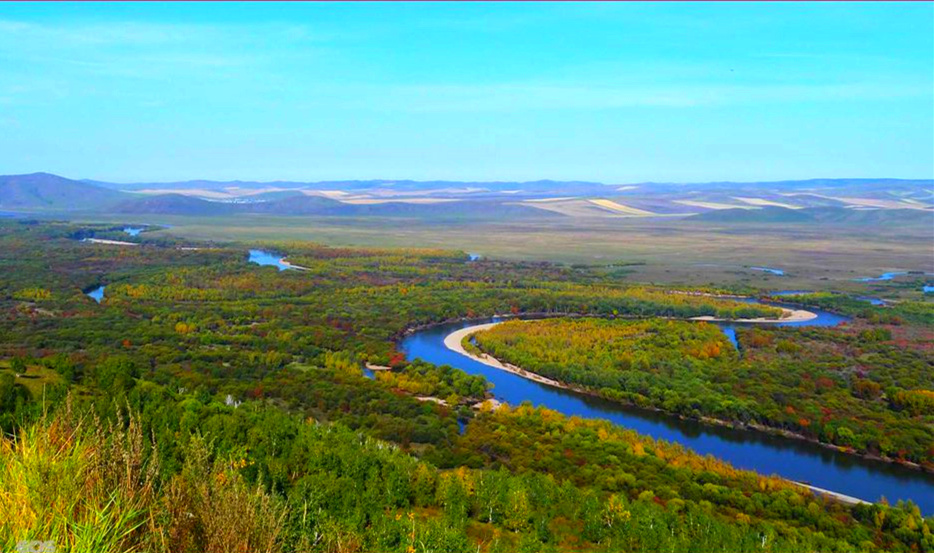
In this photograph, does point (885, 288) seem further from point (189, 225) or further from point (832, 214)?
point (189, 225)

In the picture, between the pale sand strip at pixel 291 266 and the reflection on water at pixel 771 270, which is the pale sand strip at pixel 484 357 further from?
the reflection on water at pixel 771 270

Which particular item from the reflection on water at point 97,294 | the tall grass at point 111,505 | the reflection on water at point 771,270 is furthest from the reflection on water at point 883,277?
the tall grass at point 111,505

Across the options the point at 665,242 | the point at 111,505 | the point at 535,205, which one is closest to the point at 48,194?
the point at 535,205

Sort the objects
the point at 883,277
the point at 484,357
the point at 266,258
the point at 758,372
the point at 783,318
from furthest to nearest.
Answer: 1. the point at 266,258
2. the point at 883,277
3. the point at 783,318
4. the point at 484,357
5. the point at 758,372

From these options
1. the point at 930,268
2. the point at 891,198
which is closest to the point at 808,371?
the point at 930,268

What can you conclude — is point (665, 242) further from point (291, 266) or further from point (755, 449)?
point (755, 449)
